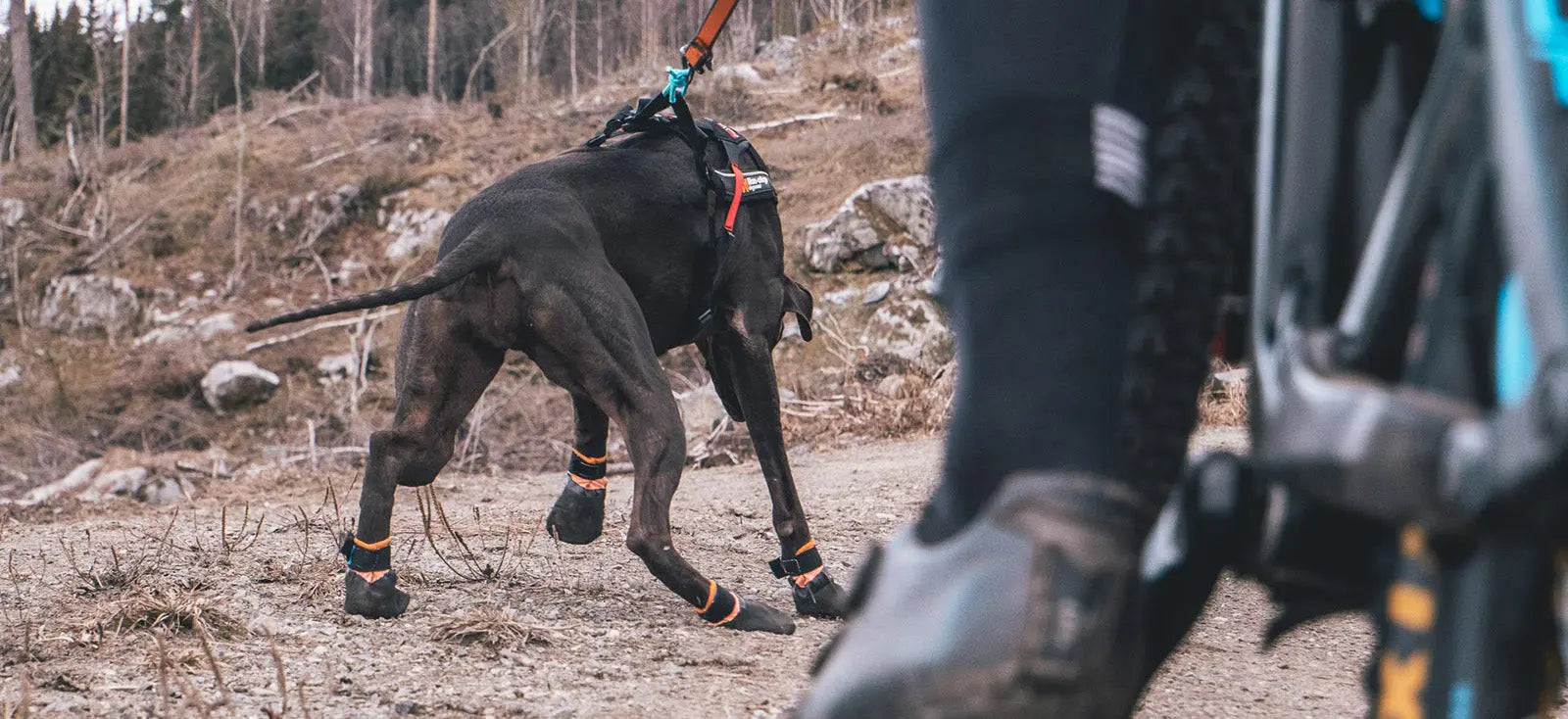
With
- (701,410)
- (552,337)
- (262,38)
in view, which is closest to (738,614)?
(552,337)

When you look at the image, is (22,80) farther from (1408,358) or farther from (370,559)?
(1408,358)

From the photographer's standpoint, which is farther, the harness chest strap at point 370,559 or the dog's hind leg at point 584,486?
the dog's hind leg at point 584,486

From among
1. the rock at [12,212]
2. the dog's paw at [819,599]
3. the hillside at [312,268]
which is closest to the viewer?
the dog's paw at [819,599]

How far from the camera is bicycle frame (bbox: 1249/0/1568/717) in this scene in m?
0.57

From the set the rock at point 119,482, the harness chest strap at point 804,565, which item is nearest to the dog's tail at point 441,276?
the harness chest strap at point 804,565

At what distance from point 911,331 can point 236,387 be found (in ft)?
26.7

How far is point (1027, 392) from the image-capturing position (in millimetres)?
861

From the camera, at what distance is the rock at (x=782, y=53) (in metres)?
31.6

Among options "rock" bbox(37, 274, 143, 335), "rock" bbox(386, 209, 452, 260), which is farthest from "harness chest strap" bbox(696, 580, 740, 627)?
"rock" bbox(37, 274, 143, 335)

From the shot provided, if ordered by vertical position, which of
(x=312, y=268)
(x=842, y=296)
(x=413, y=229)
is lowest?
(x=312, y=268)

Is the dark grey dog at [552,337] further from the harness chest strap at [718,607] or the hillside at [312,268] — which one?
the hillside at [312,268]

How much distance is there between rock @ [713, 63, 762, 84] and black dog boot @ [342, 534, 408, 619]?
21.3 m

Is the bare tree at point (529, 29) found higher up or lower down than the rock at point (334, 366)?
higher up

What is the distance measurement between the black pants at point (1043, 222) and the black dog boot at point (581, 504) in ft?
13.3
